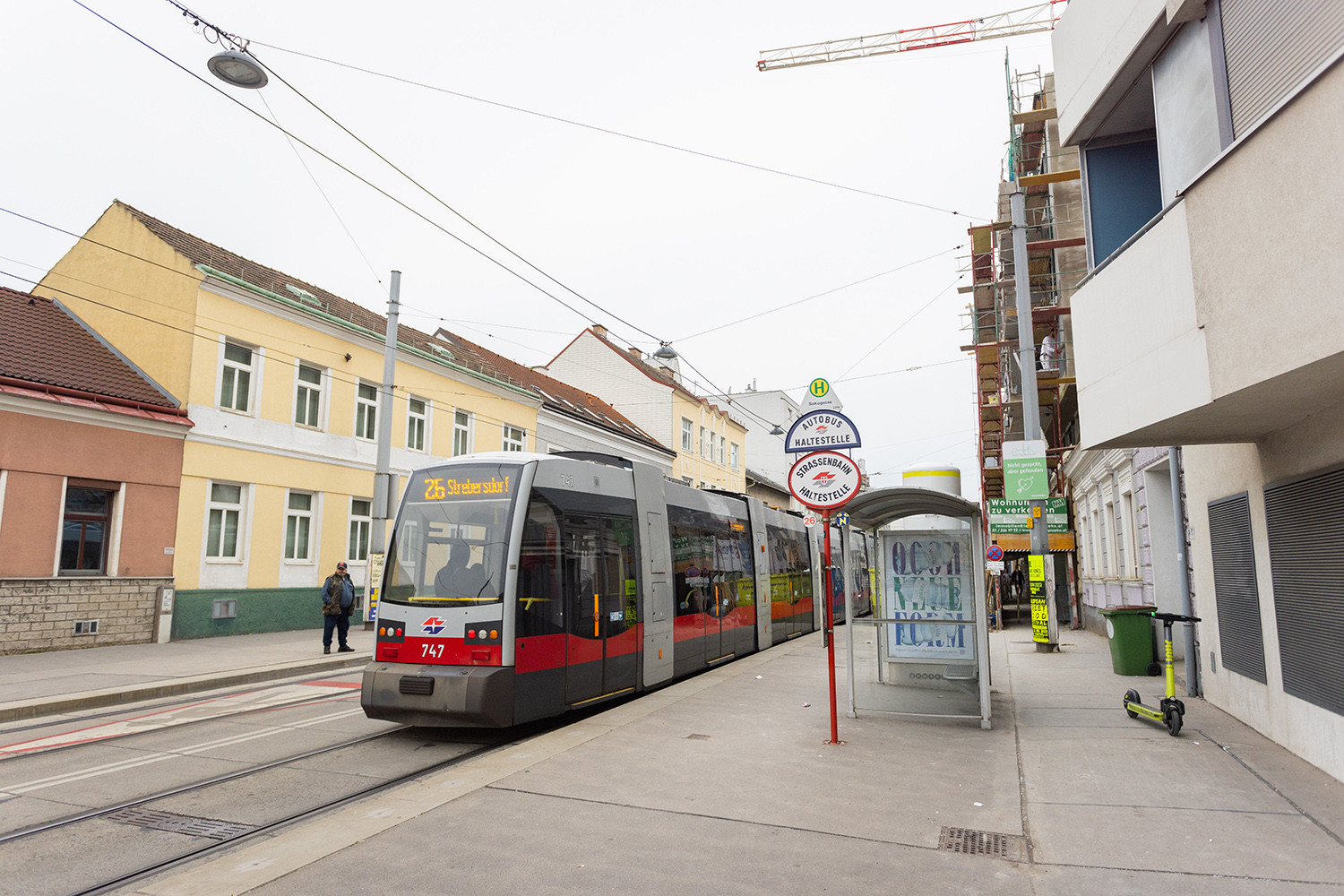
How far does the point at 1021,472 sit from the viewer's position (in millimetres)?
15242

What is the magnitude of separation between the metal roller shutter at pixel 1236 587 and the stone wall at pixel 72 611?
718 inches

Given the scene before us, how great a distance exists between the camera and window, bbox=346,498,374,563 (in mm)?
22844

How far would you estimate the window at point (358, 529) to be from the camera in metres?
22.8

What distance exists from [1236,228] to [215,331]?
19.3 m

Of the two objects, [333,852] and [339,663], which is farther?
[339,663]

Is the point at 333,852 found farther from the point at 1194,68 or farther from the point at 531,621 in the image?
the point at 1194,68

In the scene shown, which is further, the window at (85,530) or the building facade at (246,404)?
the building facade at (246,404)

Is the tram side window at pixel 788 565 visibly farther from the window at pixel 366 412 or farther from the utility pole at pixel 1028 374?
the window at pixel 366 412

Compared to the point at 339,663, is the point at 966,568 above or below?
above

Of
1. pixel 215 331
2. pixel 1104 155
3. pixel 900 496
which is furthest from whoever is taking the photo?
pixel 215 331

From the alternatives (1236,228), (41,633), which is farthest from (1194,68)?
(41,633)

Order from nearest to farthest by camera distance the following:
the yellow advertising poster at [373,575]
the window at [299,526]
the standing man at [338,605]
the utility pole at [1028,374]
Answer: the utility pole at [1028,374], the standing man at [338,605], the yellow advertising poster at [373,575], the window at [299,526]

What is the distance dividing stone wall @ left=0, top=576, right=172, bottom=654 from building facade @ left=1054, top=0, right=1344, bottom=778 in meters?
17.0

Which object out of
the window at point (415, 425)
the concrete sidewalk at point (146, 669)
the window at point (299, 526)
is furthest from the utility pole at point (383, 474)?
the window at point (415, 425)
